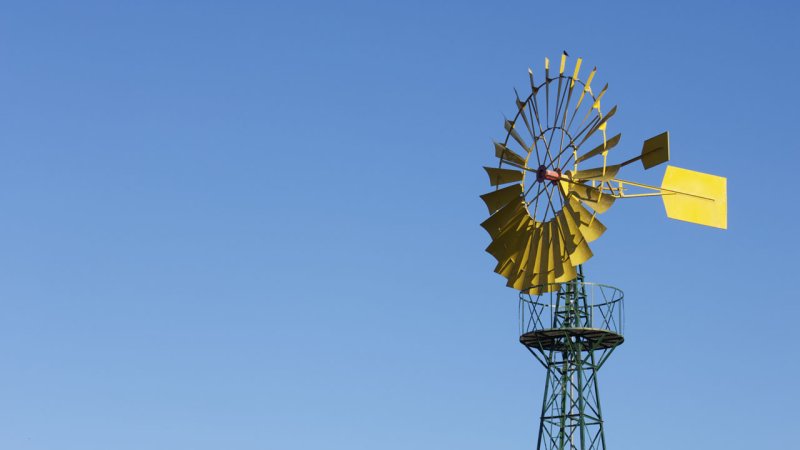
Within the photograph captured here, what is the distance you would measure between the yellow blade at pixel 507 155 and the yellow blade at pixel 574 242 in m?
2.55

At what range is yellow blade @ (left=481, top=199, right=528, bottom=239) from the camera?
223 feet

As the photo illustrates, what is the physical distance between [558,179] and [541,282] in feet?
11.8

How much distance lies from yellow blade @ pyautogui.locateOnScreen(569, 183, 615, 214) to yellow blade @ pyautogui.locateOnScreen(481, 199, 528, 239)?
264 cm

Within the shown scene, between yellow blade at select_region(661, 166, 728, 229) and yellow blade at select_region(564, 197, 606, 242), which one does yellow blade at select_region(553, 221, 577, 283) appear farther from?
yellow blade at select_region(661, 166, 728, 229)

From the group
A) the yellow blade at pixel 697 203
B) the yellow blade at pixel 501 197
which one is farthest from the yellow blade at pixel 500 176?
the yellow blade at pixel 697 203

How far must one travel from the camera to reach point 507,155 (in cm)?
6825

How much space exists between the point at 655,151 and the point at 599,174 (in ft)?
8.00

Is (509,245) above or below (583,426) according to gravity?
above

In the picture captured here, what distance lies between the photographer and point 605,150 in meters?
65.1

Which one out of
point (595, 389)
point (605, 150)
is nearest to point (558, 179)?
point (605, 150)

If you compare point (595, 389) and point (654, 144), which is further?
point (595, 389)

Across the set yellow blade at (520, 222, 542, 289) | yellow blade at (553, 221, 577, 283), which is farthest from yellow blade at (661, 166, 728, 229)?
yellow blade at (520, 222, 542, 289)

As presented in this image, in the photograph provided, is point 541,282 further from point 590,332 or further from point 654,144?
point 654,144

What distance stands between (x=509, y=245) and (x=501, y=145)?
3.41 m
